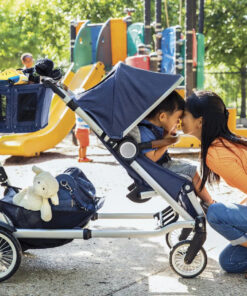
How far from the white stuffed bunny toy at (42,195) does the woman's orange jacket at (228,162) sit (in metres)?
1.01

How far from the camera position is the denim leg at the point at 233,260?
3.55m

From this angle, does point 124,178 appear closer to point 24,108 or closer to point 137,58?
point 24,108

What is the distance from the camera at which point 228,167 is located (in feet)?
11.2

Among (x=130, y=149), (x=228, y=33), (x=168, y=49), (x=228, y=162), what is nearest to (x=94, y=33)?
(x=168, y=49)

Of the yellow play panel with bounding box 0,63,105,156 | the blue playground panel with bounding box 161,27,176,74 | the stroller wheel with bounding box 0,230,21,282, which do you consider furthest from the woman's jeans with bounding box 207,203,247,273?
the blue playground panel with bounding box 161,27,176,74

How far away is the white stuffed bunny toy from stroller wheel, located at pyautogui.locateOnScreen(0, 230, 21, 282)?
24cm

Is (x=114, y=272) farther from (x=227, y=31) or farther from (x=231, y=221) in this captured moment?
(x=227, y=31)

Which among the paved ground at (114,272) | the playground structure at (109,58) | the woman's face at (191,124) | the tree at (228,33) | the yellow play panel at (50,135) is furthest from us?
the tree at (228,33)

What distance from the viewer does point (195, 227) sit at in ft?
11.3

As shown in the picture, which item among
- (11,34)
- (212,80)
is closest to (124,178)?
(11,34)

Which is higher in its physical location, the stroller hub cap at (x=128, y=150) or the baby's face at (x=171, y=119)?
the baby's face at (x=171, y=119)

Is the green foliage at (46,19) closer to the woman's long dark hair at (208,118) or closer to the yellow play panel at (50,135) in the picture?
the yellow play panel at (50,135)

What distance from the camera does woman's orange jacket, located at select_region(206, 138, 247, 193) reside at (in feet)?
11.2

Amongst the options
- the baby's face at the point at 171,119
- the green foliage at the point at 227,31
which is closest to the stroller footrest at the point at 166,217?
the baby's face at the point at 171,119
